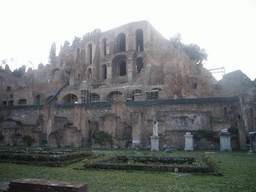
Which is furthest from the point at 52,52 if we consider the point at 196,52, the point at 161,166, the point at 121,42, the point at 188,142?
the point at 161,166

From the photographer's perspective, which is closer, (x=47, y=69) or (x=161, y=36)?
(x=161, y=36)

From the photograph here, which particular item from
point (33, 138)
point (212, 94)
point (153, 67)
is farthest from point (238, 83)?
point (33, 138)

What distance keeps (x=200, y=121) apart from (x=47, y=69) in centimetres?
4658

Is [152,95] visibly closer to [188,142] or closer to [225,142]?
[188,142]

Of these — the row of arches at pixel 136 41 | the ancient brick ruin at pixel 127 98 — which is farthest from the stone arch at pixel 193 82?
the row of arches at pixel 136 41

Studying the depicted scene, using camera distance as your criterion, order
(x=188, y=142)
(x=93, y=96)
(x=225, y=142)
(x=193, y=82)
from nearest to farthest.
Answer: (x=225, y=142) → (x=188, y=142) → (x=93, y=96) → (x=193, y=82)

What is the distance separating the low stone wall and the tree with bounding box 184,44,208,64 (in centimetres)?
5241

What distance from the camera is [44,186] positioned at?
4371 mm

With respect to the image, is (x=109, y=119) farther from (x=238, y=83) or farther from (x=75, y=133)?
(x=238, y=83)

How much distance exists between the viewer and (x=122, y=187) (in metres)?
5.77

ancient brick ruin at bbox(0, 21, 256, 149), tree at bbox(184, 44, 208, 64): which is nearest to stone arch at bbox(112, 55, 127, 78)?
ancient brick ruin at bbox(0, 21, 256, 149)

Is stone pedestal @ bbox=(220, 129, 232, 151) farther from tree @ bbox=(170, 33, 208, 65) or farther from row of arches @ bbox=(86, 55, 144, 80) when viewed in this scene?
tree @ bbox=(170, 33, 208, 65)

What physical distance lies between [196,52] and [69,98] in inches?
1252

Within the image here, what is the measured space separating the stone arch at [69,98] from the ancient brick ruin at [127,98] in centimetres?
6
